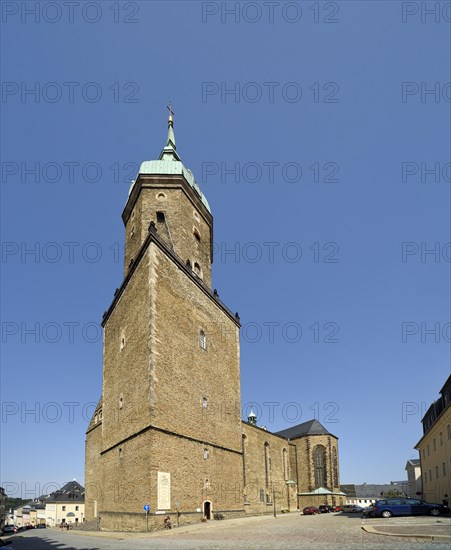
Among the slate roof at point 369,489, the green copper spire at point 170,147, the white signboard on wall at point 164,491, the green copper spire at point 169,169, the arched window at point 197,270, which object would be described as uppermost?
the green copper spire at point 170,147

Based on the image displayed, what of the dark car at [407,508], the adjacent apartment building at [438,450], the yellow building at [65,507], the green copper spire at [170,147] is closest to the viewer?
the dark car at [407,508]

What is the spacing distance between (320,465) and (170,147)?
4495 centimetres

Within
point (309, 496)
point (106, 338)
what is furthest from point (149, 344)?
point (309, 496)

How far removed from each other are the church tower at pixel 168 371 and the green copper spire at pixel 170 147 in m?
0.12

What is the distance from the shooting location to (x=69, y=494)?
8319cm

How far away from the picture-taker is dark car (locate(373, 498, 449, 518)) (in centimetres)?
2333

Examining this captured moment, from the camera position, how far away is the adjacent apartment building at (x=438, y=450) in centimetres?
3225

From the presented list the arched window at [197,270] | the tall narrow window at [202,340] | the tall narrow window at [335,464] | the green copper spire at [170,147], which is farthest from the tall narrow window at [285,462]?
the green copper spire at [170,147]

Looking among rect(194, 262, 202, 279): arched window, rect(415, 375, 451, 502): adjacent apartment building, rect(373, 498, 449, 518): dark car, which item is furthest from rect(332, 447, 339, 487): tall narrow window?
rect(194, 262, 202, 279): arched window

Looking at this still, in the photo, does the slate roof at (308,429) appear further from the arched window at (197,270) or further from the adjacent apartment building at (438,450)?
the arched window at (197,270)

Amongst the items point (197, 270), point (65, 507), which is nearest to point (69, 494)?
point (65, 507)

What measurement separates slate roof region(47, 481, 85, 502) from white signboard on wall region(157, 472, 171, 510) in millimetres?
68699

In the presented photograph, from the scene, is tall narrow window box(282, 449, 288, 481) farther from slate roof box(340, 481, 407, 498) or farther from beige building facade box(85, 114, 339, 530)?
slate roof box(340, 481, 407, 498)

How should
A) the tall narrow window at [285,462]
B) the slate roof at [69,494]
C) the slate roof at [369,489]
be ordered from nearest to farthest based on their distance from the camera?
the tall narrow window at [285,462] → the slate roof at [69,494] → the slate roof at [369,489]
